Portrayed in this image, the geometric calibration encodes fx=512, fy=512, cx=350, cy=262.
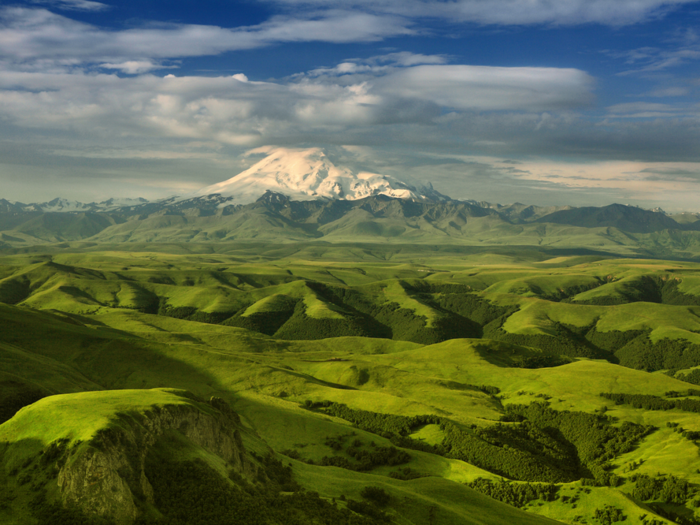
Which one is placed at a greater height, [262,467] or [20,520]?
[20,520]

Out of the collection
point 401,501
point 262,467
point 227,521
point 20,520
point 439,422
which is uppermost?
point 20,520

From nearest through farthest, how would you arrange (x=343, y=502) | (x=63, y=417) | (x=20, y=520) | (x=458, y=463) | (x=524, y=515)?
(x=20, y=520)
(x=63, y=417)
(x=343, y=502)
(x=524, y=515)
(x=458, y=463)

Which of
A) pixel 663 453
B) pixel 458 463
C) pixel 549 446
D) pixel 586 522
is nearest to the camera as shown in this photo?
pixel 586 522

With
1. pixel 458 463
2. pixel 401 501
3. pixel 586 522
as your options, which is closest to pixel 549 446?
pixel 458 463

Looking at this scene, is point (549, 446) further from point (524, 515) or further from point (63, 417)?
point (63, 417)

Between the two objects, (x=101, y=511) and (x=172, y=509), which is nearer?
(x=101, y=511)

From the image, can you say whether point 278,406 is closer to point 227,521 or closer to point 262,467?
point 262,467
